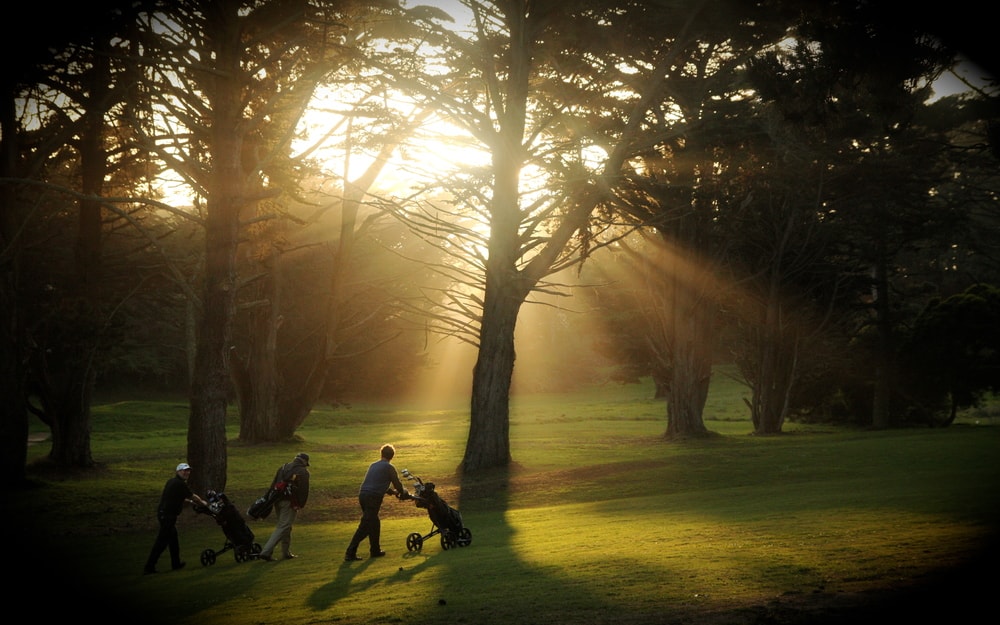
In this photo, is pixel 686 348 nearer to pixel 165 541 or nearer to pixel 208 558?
pixel 208 558

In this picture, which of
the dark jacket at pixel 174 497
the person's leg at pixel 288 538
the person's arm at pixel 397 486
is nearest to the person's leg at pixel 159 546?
the dark jacket at pixel 174 497

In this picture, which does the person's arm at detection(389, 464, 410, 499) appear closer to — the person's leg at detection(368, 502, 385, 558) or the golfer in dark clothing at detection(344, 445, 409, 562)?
the golfer in dark clothing at detection(344, 445, 409, 562)

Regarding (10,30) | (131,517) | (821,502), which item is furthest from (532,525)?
(10,30)

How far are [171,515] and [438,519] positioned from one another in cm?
427

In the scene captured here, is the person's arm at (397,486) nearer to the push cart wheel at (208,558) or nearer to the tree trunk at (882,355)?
the push cart wheel at (208,558)

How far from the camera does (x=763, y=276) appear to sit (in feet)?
129

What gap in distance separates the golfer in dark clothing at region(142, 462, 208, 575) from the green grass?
36 cm

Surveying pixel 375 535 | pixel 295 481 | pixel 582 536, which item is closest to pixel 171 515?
pixel 295 481

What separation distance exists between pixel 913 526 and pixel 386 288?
100 ft

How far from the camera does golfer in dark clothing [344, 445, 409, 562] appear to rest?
14945 mm

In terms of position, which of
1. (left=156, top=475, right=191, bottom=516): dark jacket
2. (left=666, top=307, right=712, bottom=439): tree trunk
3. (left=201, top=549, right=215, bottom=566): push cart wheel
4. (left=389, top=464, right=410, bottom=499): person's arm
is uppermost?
(left=666, top=307, right=712, bottom=439): tree trunk

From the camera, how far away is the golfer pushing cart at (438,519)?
49.4ft

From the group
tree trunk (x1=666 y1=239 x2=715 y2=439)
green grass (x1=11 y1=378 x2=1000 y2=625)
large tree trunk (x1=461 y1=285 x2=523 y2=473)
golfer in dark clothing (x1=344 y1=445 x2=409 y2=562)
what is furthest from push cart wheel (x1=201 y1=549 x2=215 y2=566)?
tree trunk (x1=666 y1=239 x2=715 y2=439)

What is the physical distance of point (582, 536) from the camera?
15789mm
